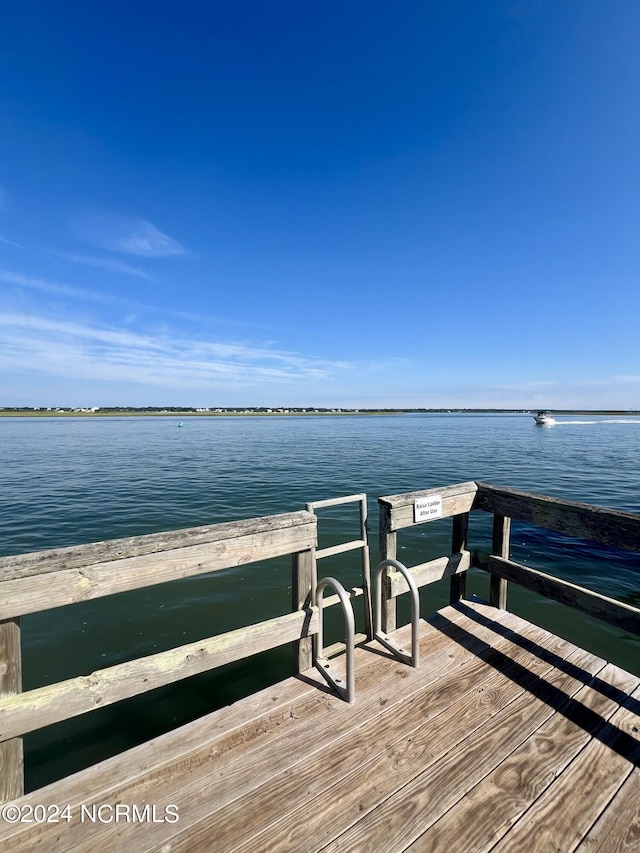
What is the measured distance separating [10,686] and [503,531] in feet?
13.0

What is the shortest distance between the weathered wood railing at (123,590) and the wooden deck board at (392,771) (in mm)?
363

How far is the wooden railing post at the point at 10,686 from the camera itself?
1954mm

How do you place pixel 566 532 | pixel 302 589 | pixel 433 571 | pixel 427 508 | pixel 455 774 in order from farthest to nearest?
pixel 433 571 < pixel 427 508 < pixel 566 532 < pixel 302 589 < pixel 455 774

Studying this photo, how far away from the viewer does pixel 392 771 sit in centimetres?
210

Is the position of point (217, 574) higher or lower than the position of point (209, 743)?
lower

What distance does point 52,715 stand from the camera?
6.65 feet

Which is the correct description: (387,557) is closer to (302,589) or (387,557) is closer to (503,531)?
(302,589)

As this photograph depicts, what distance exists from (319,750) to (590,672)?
222 centimetres

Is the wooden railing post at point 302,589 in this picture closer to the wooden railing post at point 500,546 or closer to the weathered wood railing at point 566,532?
the weathered wood railing at point 566,532

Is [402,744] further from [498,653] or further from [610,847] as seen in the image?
[498,653]

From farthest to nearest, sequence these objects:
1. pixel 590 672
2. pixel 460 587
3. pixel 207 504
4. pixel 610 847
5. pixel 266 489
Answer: pixel 266 489 < pixel 207 504 < pixel 460 587 < pixel 590 672 < pixel 610 847

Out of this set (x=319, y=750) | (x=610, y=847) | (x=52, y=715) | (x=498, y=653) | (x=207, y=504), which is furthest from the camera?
(x=207, y=504)

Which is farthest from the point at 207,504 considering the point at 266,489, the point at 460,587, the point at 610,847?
the point at 610,847

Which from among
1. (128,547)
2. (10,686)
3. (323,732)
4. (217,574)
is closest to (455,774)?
(323,732)
